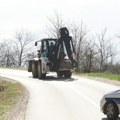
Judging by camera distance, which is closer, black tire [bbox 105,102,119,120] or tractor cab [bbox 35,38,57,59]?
black tire [bbox 105,102,119,120]

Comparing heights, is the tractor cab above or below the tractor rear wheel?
above

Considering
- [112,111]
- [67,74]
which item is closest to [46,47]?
[67,74]

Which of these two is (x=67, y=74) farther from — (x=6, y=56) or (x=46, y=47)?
(x=6, y=56)

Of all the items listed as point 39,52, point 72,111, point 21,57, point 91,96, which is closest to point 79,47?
point 39,52

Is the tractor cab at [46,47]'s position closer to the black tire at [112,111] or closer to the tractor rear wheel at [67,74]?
the tractor rear wheel at [67,74]

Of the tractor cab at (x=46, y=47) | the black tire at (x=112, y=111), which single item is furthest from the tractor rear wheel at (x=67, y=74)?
the black tire at (x=112, y=111)

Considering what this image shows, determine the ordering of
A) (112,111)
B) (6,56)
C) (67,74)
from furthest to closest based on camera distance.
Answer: (6,56)
(67,74)
(112,111)

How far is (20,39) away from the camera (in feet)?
361

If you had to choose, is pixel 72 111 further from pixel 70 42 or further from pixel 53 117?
pixel 70 42

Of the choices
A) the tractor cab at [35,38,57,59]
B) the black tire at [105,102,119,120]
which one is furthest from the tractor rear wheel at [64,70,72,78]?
the black tire at [105,102,119,120]

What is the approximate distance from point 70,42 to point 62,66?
Answer: 245 centimetres

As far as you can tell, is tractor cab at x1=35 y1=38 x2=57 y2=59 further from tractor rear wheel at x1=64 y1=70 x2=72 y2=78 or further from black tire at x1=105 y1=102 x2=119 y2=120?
black tire at x1=105 y1=102 x2=119 y2=120

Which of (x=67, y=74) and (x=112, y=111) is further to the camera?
(x=67, y=74)

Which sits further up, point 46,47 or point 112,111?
point 46,47
